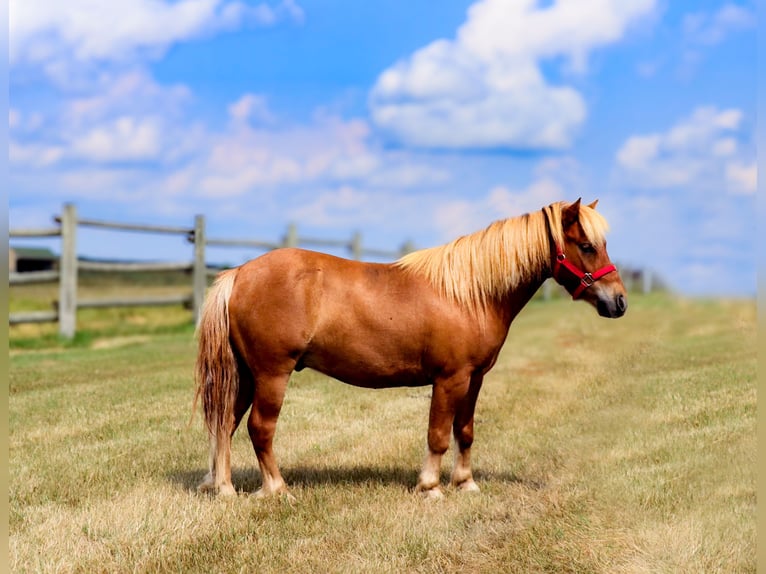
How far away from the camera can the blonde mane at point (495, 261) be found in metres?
5.68

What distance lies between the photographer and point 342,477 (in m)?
6.37

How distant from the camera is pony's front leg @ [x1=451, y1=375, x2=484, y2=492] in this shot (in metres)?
5.99

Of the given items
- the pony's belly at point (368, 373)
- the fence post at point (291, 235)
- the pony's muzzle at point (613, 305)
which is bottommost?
the pony's belly at point (368, 373)

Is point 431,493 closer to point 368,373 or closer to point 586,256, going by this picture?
point 368,373

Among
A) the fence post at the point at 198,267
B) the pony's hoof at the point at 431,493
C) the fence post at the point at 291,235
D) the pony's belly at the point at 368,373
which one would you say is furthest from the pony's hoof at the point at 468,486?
the fence post at the point at 291,235

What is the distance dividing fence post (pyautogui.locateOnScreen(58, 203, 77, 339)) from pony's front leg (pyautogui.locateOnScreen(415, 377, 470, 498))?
11152 millimetres

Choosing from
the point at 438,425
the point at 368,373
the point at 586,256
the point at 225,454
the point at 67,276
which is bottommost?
the point at 225,454

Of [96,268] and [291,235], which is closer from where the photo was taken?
[96,268]

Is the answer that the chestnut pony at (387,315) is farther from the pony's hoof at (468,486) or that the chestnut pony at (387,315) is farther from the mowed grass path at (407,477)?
the mowed grass path at (407,477)

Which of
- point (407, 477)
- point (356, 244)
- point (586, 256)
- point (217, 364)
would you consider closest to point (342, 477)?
point (407, 477)

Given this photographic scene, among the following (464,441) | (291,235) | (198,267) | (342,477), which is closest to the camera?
(464,441)

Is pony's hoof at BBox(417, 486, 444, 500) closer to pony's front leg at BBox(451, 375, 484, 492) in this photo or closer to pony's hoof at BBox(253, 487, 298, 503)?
pony's front leg at BBox(451, 375, 484, 492)

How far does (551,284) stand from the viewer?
32.2 m

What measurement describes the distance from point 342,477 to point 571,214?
2.74m
